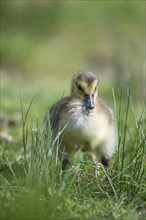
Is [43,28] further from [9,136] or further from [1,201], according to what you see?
[1,201]

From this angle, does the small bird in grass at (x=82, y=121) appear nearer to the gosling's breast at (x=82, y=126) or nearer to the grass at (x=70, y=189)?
the gosling's breast at (x=82, y=126)

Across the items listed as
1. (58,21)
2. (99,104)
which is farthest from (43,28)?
(99,104)

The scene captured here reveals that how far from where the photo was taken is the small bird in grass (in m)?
5.52

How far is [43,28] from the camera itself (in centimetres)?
1634

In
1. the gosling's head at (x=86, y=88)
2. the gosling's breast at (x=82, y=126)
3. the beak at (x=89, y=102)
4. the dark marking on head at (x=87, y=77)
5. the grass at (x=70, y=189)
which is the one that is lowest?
the grass at (x=70, y=189)

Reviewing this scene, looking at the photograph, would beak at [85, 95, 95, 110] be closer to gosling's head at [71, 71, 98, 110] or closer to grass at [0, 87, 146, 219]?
gosling's head at [71, 71, 98, 110]

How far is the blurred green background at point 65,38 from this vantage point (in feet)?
47.1

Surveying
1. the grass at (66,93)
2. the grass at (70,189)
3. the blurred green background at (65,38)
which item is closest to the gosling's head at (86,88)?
the grass at (66,93)

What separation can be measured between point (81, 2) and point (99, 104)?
11.9 m

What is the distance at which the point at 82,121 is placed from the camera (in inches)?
217

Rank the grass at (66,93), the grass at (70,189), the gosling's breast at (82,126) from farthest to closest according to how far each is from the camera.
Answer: the gosling's breast at (82,126)
the grass at (66,93)
the grass at (70,189)

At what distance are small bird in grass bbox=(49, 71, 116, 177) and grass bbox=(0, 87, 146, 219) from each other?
0.96ft

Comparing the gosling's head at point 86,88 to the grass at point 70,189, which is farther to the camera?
the gosling's head at point 86,88

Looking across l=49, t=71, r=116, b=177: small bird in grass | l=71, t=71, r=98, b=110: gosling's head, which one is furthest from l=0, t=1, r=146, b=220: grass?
l=71, t=71, r=98, b=110: gosling's head
